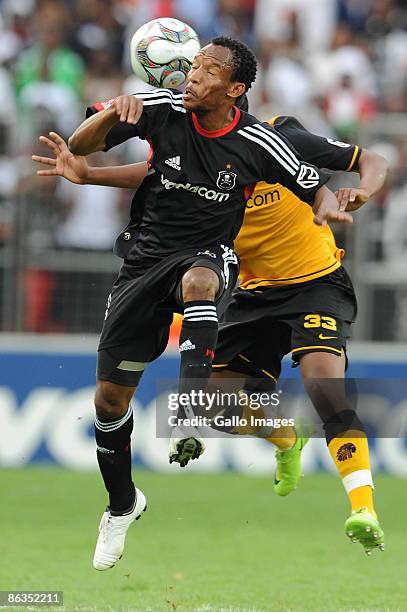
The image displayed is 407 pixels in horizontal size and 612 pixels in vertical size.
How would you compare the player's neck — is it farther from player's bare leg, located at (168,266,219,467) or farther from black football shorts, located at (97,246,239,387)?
player's bare leg, located at (168,266,219,467)

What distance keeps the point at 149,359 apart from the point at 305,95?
8281 mm

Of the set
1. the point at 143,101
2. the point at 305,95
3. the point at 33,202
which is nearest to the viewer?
the point at 143,101

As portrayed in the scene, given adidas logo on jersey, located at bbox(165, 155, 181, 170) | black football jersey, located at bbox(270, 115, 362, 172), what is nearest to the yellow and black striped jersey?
black football jersey, located at bbox(270, 115, 362, 172)

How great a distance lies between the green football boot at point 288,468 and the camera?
8.34 metres

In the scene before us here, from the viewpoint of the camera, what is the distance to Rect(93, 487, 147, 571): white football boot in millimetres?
7391

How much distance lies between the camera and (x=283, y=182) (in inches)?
277

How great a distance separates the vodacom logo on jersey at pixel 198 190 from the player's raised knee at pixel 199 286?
0.53 m

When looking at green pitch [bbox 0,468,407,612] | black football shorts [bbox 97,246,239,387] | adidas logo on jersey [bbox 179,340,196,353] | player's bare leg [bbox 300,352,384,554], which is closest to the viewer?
adidas logo on jersey [bbox 179,340,196,353]

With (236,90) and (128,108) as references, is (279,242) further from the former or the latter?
(128,108)

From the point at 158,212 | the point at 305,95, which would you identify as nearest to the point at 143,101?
the point at 158,212

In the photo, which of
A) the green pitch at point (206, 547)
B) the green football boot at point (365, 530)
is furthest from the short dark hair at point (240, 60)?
the green pitch at point (206, 547)

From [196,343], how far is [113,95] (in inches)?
290

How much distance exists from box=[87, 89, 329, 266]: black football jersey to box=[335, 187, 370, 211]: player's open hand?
17 centimetres

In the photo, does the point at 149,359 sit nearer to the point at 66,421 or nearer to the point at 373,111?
the point at 66,421
